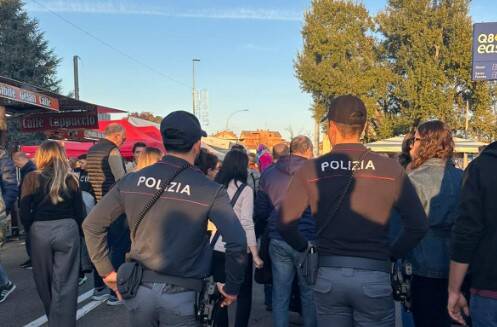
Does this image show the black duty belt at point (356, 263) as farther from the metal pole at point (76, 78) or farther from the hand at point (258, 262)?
the metal pole at point (76, 78)

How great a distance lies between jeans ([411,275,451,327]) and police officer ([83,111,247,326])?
1516mm

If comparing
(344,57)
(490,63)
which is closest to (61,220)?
(490,63)

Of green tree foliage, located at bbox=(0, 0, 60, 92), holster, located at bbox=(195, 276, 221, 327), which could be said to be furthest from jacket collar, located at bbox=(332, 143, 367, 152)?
green tree foliage, located at bbox=(0, 0, 60, 92)

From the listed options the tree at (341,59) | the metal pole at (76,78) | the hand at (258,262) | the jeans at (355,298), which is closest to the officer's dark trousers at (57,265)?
the hand at (258,262)

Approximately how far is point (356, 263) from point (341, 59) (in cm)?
3066

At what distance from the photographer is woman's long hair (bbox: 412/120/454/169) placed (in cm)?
347

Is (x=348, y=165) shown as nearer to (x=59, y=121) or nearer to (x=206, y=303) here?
(x=206, y=303)

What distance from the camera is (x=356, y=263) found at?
262 cm

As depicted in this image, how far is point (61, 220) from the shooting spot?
174 inches

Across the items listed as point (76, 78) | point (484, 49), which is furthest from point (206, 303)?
point (76, 78)

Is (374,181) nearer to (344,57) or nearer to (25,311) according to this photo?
(25,311)

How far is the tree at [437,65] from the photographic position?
27797 mm

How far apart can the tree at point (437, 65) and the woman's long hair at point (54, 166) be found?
1052 inches

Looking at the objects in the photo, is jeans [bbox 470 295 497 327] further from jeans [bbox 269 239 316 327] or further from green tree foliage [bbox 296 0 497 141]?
green tree foliage [bbox 296 0 497 141]
